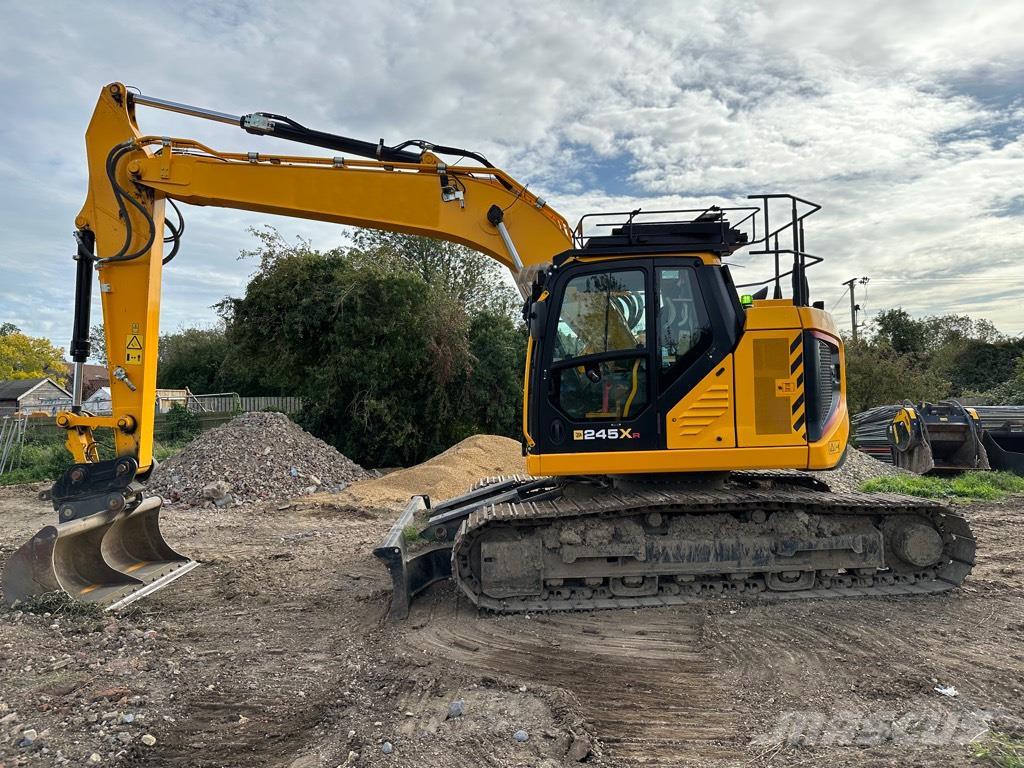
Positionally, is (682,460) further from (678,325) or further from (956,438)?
(956,438)

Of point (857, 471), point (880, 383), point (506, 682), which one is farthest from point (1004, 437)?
point (506, 682)

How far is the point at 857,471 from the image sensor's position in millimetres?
12766

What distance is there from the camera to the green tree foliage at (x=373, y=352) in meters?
18.5

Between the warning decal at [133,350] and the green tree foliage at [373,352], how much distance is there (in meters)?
12.4

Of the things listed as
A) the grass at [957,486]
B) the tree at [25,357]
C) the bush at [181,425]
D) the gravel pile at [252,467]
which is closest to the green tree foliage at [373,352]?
the gravel pile at [252,467]

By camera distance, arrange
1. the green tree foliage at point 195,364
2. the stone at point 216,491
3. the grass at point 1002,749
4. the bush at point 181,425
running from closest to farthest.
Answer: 1. the grass at point 1002,749
2. the stone at point 216,491
3. the bush at point 181,425
4. the green tree foliage at point 195,364

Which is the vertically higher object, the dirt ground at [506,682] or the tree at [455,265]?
the tree at [455,265]

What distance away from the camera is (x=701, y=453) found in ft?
17.6

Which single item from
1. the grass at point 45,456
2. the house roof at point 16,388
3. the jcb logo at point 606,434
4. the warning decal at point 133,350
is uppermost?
the house roof at point 16,388

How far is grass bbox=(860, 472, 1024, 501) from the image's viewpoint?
1093cm

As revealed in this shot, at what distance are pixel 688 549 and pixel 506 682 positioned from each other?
76.6 inches

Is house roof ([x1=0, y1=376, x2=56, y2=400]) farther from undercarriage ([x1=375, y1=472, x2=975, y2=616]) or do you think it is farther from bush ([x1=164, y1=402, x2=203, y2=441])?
undercarriage ([x1=375, y1=472, x2=975, y2=616])

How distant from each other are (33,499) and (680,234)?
1488cm

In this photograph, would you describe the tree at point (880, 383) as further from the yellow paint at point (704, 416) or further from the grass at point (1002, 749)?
the grass at point (1002, 749)
